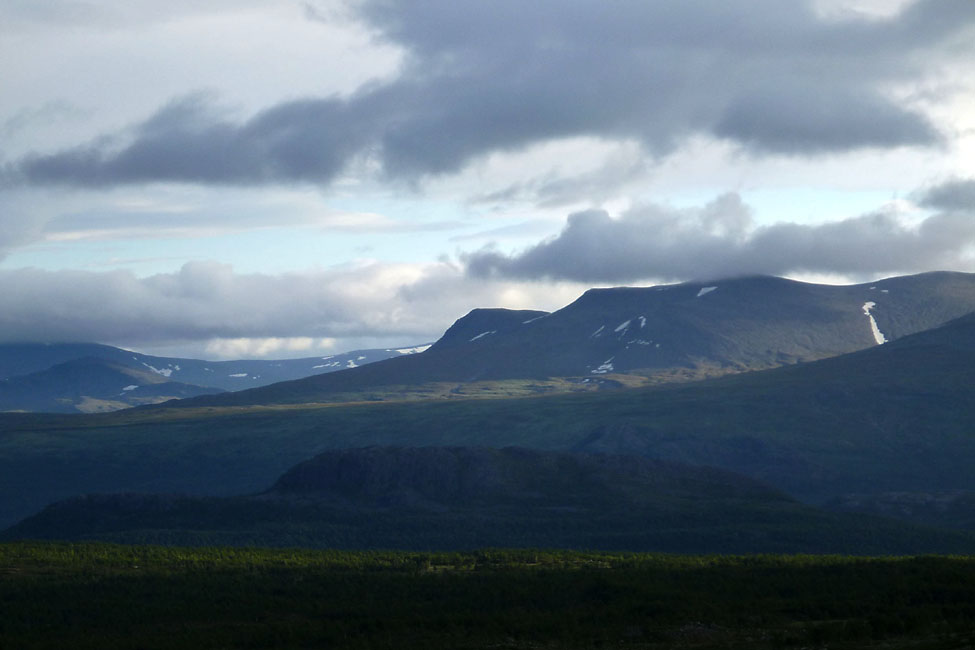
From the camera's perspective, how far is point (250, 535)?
19212 cm

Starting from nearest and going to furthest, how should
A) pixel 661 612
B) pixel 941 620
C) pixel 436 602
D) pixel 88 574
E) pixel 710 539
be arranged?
pixel 941 620 < pixel 661 612 < pixel 436 602 < pixel 88 574 < pixel 710 539

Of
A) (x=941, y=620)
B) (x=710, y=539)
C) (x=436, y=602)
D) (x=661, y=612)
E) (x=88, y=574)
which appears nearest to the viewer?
(x=941, y=620)

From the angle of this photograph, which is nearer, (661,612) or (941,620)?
(941,620)

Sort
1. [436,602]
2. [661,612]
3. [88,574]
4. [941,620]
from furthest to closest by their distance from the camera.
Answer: [88,574]
[436,602]
[661,612]
[941,620]

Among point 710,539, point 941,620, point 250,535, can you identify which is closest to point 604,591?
point 941,620

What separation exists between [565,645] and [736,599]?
21641 mm

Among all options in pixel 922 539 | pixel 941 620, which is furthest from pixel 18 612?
pixel 922 539

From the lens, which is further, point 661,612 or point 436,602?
point 436,602

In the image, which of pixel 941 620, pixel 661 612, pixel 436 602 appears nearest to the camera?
pixel 941 620

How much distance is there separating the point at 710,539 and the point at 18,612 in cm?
11451

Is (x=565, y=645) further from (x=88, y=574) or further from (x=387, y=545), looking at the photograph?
(x=387, y=545)

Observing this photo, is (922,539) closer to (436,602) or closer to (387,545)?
(387,545)

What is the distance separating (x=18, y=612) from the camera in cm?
9619

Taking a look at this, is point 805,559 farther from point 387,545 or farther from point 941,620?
point 387,545
